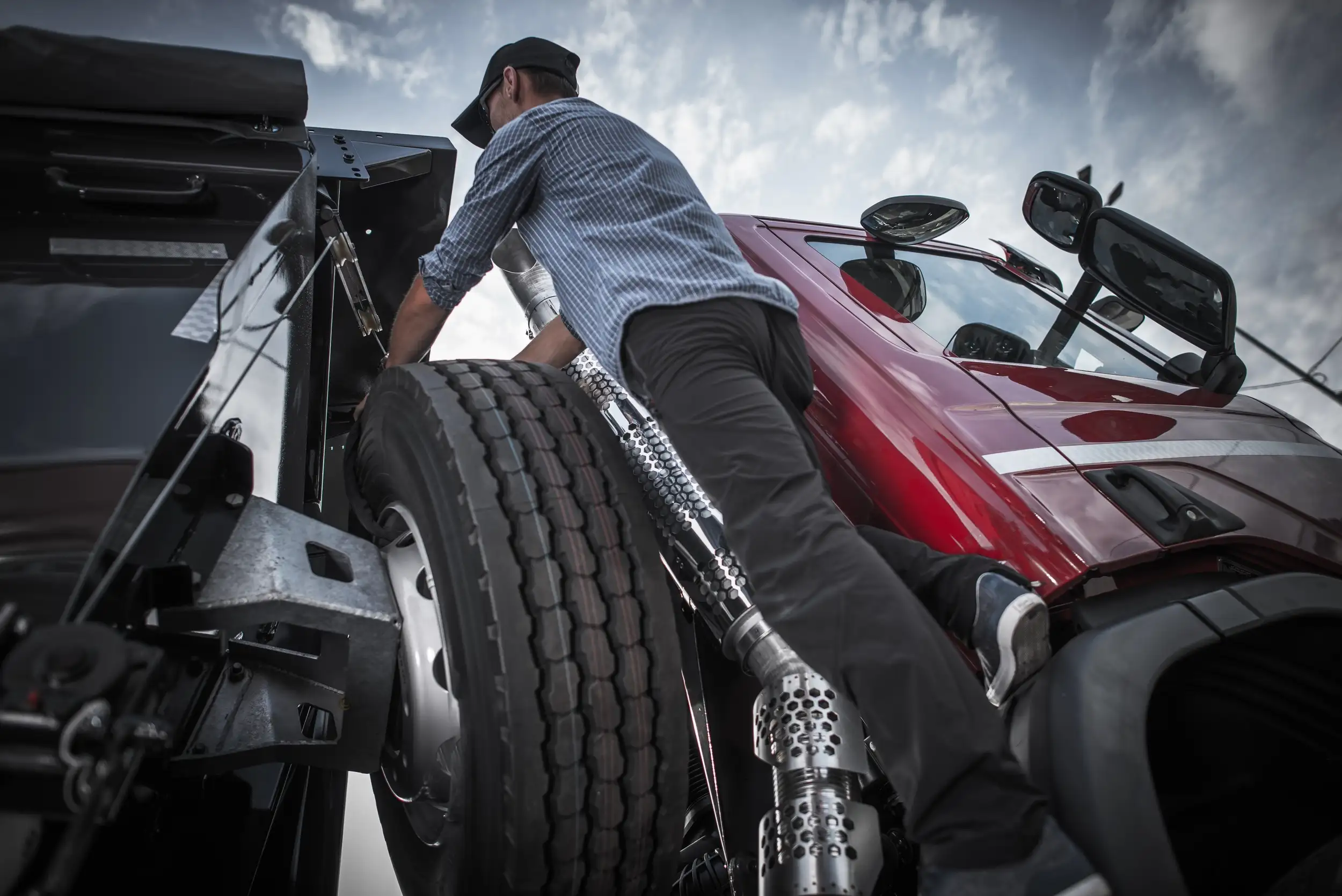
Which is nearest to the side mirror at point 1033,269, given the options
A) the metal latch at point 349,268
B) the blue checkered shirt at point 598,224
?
the blue checkered shirt at point 598,224

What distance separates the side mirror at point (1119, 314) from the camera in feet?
8.32

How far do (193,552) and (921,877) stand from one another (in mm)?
1071

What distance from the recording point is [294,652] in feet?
4.28

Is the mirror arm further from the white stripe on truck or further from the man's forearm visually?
the man's forearm

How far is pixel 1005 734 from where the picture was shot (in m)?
1.00

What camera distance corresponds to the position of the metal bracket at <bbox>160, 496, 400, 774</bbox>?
112 centimetres

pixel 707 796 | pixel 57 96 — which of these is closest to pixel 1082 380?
pixel 707 796

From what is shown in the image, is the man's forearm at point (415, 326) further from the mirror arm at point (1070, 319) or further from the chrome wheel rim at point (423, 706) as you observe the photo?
the mirror arm at point (1070, 319)

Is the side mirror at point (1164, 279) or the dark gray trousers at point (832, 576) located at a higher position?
the side mirror at point (1164, 279)

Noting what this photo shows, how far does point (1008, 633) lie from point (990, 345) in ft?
3.81

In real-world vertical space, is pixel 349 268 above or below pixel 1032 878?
above

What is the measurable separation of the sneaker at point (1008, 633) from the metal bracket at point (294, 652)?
0.94 metres

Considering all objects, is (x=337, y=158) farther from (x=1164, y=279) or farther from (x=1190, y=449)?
(x=1190, y=449)

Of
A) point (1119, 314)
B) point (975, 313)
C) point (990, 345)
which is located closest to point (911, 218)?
point (975, 313)
